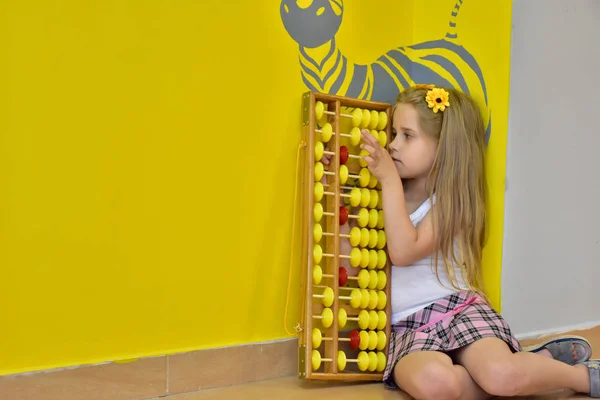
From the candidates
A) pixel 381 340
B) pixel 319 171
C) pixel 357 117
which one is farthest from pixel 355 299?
pixel 357 117

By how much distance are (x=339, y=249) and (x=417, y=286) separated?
0.81ft

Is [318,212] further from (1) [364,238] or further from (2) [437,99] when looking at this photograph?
(2) [437,99]

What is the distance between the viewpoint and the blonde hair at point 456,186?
6.11ft

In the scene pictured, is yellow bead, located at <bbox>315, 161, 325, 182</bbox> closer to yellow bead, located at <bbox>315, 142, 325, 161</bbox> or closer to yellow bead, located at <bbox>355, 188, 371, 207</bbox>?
yellow bead, located at <bbox>315, 142, 325, 161</bbox>

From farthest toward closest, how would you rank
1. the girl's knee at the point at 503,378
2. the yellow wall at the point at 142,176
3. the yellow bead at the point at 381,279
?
1. the yellow bead at the point at 381,279
2. the girl's knee at the point at 503,378
3. the yellow wall at the point at 142,176

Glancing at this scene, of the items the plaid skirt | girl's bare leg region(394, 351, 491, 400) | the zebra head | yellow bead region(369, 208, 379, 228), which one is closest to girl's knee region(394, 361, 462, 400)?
girl's bare leg region(394, 351, 491, 400)

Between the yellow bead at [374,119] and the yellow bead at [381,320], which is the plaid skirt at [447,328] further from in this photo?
the yellow bead at [374,119]

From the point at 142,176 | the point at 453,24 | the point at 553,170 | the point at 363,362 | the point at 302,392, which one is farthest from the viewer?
the point at 553,170

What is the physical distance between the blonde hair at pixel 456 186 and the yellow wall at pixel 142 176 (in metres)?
0.40

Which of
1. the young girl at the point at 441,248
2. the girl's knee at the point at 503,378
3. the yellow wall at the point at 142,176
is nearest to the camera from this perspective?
the yellow wall at the point at 142,176

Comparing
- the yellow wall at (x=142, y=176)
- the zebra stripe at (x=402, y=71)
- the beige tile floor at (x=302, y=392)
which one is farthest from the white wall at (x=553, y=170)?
the yellow wall at (x=142, y=176)

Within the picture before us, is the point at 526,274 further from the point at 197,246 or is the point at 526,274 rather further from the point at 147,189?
the point at 147,189

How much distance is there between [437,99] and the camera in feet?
6.20

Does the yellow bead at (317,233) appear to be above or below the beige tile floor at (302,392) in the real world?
above
